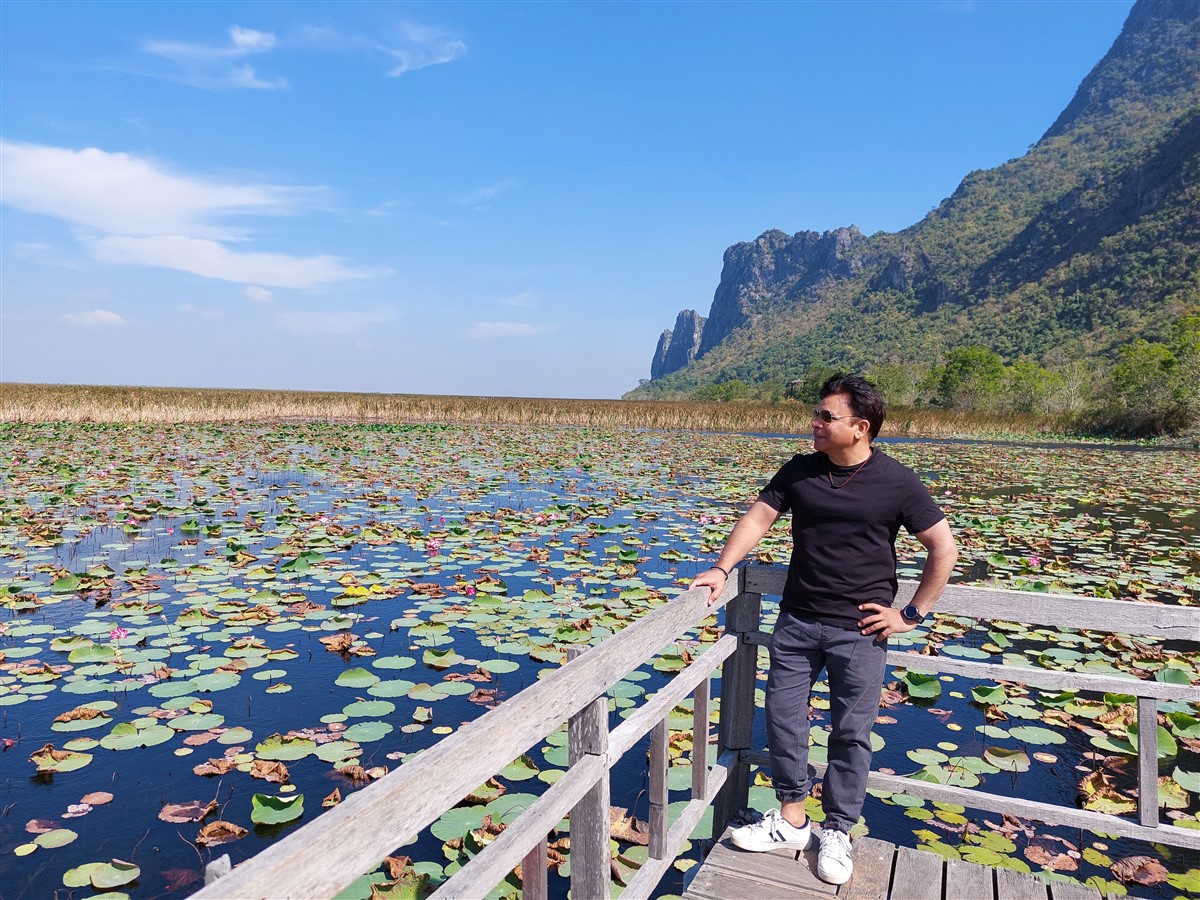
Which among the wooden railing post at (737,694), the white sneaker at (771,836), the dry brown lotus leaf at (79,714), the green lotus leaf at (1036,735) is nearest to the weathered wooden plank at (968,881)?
the white sneaker at (771,836)

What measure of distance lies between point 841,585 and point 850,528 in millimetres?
211

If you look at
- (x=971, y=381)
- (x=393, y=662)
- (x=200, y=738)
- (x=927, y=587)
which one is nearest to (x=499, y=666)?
(x=393, y=662)

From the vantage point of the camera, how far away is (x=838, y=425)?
8.66ft

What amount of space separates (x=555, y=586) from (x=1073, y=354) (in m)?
72.3

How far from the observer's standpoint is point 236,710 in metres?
4.61

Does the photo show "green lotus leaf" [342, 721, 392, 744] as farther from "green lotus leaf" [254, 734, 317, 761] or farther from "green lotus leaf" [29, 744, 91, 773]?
"green lotus leaf" [29, 744, 91, 773]

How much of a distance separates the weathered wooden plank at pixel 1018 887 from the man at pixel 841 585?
536 mm

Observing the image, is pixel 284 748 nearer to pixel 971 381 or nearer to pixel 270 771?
pixel 270 771

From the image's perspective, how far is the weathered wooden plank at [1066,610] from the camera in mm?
2527

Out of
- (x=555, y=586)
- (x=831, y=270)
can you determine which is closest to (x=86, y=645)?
(x=555, y=586)

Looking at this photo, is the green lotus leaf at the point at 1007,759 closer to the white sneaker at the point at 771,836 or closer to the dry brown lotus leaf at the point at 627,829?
the white sneaker at the point at 771,836

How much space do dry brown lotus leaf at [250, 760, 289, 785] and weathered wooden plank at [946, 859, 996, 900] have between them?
309cm

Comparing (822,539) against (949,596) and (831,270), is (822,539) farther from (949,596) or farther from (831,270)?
(831,270)

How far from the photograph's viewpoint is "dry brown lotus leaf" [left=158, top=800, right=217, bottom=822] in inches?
137
